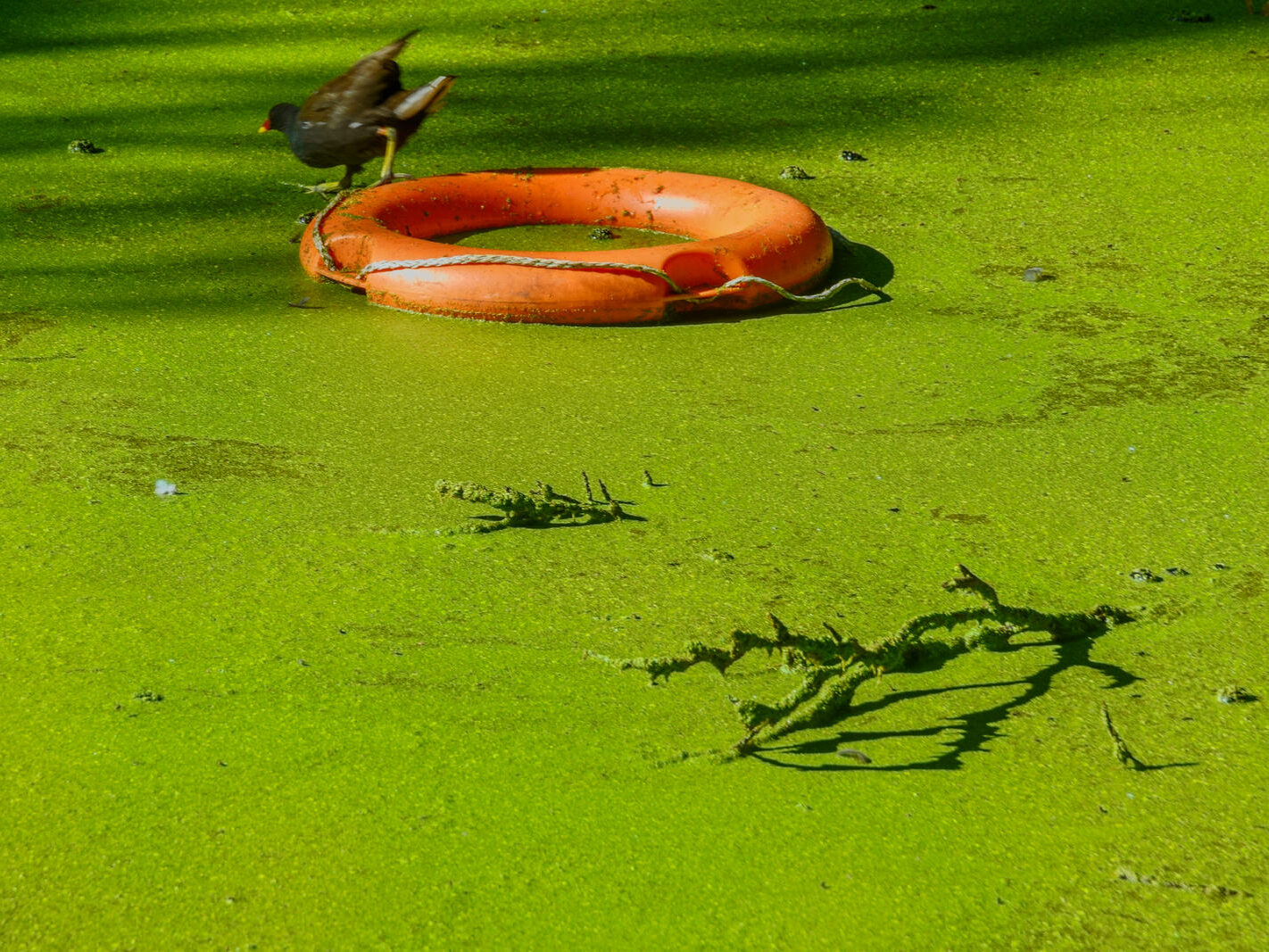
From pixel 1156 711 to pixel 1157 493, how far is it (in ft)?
1.78

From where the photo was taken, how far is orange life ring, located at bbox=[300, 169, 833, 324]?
243 cm

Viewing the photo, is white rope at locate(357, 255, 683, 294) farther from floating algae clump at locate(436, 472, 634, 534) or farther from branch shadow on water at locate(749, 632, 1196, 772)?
branch shadow on water at locate(749, 632, 1196, 772)

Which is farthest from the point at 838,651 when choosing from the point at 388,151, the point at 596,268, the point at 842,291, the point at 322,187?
the point at 322,187

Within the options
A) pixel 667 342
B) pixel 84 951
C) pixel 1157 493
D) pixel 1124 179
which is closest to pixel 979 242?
pixel 1124 179

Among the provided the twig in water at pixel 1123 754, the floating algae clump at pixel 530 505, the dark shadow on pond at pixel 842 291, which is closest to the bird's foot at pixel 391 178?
the dark shadow on pond at pixel 842 291

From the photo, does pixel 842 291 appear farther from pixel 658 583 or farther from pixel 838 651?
pixel 838 651

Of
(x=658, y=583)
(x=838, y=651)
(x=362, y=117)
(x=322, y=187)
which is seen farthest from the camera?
(x=322, y=187)

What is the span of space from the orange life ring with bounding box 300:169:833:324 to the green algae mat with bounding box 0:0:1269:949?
0.07 metres

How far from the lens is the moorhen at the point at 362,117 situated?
293 centimetres

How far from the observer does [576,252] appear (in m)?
2.58

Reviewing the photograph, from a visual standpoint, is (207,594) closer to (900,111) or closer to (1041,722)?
(1041,722)

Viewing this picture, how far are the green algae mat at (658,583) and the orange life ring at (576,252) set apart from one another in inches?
2.7

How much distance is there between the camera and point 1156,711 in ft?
4.46

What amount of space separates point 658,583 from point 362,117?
1.70 metres
